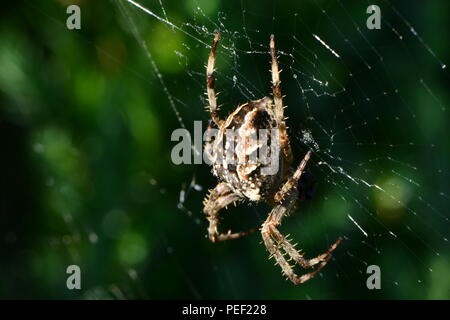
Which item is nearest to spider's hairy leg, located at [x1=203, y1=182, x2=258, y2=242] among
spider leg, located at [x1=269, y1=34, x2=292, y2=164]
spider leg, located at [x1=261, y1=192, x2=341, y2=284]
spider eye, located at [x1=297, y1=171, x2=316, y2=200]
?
spider leg, located at [x1=261, y1=192, x2=341, y2=284]

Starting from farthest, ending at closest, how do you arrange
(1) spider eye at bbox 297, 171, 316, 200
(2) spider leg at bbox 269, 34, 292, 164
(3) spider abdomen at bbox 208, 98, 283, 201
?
(1) spider eye at bbox 297, 171, 316, 200
(3) spider abdomen at bbox 208, 98, 283, 201
(2) spider leg at bbox 269, 34, 292, 164

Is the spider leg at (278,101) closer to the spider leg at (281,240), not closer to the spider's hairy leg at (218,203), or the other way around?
the spider leg at (281,240)

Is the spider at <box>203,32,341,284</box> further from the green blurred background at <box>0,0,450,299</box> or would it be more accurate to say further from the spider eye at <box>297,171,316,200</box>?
the green blurred background at <box>0,0,450,299</box>

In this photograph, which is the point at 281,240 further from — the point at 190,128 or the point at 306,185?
the point at 190,128

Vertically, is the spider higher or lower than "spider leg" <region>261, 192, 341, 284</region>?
higher

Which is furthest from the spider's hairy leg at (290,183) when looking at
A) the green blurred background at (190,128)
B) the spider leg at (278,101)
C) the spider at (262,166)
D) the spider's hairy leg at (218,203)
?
the spider's hairy leg at (218,203)

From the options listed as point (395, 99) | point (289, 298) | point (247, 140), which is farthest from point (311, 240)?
point (247, 140)

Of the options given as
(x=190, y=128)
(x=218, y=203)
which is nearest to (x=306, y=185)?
(x=218, y=203)
